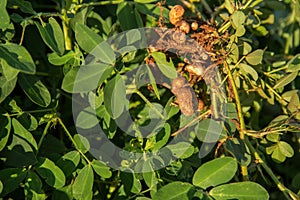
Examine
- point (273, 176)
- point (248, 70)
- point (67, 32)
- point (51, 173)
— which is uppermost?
point (67, 32)

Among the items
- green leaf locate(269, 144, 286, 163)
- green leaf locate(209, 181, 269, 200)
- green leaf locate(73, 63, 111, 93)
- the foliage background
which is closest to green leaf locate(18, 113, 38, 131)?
the foliage background

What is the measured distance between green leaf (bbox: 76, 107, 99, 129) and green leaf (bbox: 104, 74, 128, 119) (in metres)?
0.06

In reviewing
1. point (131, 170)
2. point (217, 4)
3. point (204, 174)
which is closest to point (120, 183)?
point (131, 170)

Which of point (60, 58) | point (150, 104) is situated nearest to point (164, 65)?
point (150, 104)

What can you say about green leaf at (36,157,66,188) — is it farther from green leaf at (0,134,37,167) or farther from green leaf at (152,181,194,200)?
green leaf at (152,181,194,200)

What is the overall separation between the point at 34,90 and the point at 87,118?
111 mm

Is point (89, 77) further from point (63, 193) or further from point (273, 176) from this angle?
point (273, 176)

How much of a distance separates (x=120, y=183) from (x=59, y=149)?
0.14 m

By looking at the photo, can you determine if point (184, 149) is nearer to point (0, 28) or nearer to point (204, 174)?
point (204, 174)

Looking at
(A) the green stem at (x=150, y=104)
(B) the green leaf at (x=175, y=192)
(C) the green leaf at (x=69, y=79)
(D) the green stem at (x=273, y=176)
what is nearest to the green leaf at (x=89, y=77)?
→ (C) the green leaf at (x=69, y=79)

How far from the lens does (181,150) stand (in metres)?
1.05

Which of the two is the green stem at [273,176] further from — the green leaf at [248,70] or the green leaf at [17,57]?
the green leaf at [17,57]

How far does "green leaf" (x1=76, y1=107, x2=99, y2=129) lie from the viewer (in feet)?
3.47

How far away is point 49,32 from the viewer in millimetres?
1044
